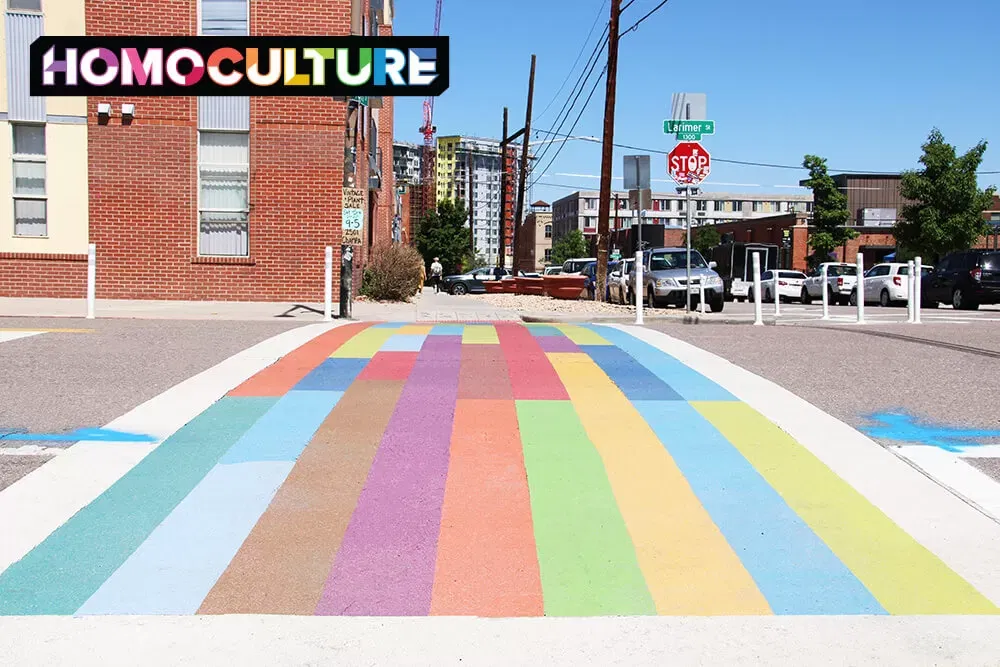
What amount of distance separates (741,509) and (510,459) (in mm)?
1521

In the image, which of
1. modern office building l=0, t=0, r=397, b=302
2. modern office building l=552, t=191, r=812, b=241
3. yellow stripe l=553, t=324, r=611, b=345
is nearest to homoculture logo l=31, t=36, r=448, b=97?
yellow stripe l=553, t=324, r=611, b=345

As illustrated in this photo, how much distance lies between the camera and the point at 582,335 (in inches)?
458

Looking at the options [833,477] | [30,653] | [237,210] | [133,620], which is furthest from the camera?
[237,210]

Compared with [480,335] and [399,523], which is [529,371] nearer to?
[480,335]

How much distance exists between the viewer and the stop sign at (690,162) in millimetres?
17062

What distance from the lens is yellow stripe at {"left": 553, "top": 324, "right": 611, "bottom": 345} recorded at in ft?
35.8

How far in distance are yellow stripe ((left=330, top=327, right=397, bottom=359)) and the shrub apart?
9943 millimetres

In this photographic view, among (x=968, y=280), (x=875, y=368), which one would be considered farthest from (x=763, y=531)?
(x=968, y=280)

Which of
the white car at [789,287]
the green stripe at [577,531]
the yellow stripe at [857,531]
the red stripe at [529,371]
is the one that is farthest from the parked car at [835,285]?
the green stripe at [577,531]

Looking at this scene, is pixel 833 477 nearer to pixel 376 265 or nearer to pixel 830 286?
pixel 376 265

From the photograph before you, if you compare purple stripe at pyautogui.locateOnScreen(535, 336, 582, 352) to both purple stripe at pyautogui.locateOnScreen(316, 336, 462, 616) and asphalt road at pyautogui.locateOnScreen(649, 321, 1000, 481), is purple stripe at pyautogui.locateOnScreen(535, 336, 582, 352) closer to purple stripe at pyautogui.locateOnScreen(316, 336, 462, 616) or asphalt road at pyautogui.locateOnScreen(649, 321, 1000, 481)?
asphalt road at pyautogui.locateOnScreen(649, 321, 1000, 481)

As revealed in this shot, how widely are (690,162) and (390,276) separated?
775 cm

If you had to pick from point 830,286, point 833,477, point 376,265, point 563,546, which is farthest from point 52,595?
point 830,286

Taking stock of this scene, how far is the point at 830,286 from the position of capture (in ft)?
114
